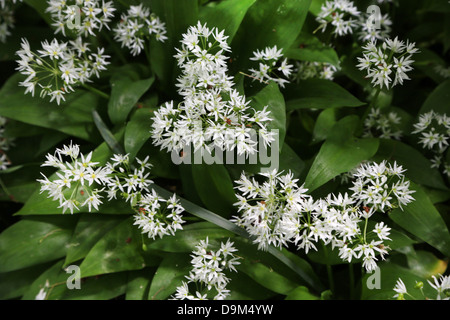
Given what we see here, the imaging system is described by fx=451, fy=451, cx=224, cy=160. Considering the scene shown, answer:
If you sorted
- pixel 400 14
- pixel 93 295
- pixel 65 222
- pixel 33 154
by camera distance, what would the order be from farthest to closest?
1. pixel 400 14
2. pixel 33 154
3. pixel 65 222
4. pixel 93 295

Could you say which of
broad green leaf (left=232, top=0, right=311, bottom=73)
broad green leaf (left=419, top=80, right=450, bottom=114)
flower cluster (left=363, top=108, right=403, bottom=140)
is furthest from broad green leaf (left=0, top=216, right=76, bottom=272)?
broad green leaf (left=419, top=80, right=450, bottom=114)

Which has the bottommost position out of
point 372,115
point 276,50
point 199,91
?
point 199,91

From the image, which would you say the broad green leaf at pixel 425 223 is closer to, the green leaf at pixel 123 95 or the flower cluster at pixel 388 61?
the flower cluster at pixel 388 61

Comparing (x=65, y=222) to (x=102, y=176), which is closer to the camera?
(x=102, y=176)

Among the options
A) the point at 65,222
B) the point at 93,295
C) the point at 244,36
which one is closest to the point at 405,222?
the point at 244,36

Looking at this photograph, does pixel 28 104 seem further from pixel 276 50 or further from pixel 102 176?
pixel 276 50

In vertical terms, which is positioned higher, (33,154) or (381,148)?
(33,154)

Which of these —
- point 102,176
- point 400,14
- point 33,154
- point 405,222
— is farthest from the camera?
point 400,14
